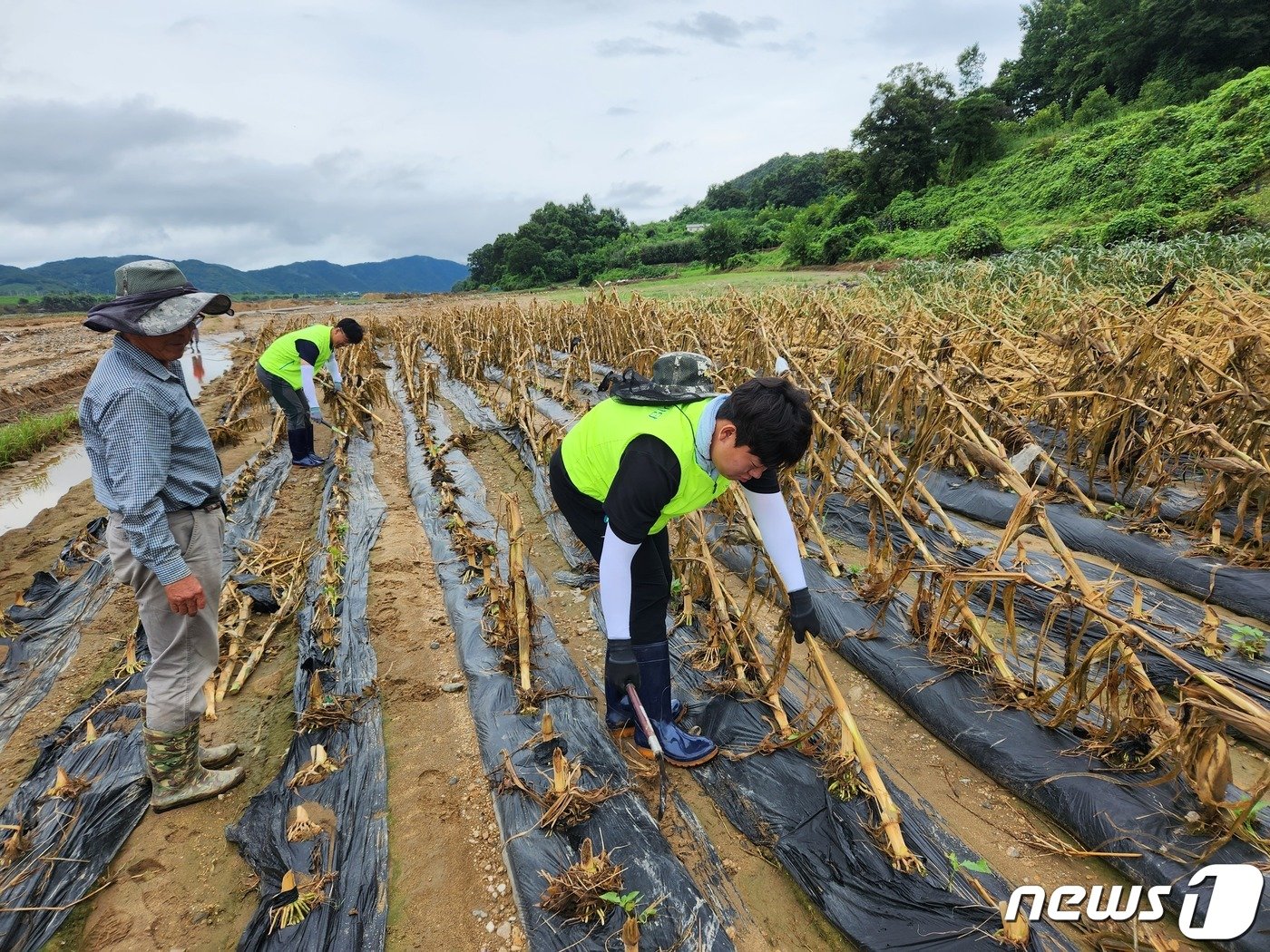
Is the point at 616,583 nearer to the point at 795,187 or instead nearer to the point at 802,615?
the point at 802,615

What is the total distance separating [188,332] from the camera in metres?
2.16

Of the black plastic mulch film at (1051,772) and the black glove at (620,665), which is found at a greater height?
the black glove at (620,665)

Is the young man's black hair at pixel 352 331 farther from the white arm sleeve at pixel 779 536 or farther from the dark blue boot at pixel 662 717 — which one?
the white arm sleeve at pixel 779 536

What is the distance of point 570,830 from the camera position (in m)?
2.12

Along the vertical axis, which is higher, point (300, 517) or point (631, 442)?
point (631, 442)

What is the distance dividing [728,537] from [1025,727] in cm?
217

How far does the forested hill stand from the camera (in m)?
15.6

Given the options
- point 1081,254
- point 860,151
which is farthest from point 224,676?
point 860,151

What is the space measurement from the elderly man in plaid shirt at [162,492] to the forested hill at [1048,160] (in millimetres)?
18816

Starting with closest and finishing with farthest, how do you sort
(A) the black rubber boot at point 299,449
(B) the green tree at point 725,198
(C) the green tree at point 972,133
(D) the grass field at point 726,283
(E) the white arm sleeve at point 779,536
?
(E) the white arm sleeve at point 779,536, (A) the black rubber boot at point 299,449, (D) the grass field at point 726,283, (C) the green tree at point 972,133, (B) the green tree at point 725,198

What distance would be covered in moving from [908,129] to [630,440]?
3435 cm

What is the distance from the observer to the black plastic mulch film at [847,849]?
1.76m

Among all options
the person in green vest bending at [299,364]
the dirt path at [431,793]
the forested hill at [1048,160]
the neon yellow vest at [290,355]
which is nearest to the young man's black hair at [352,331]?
the person in green vest bending at [299,364]

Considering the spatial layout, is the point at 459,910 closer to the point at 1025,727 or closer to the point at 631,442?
the point at 631,442
